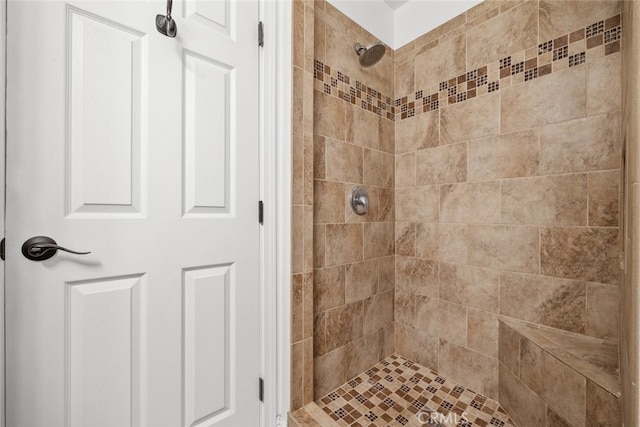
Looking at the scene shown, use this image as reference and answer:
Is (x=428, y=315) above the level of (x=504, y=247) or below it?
below

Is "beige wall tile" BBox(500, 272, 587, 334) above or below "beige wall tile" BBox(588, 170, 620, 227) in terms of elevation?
below

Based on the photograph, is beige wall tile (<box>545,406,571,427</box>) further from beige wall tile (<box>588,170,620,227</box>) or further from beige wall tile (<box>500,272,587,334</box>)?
beige wall tile (<box>588,170,620,227</box>)

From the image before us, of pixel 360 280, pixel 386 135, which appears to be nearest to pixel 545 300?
pixel 360 280

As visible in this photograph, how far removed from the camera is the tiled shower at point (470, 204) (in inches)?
43.3

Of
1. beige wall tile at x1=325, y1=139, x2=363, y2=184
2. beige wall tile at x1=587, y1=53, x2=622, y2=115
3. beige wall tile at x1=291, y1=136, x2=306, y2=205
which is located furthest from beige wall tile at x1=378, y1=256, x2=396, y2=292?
beige wall tile at x1=587, y1=53, x2=622, y2=115

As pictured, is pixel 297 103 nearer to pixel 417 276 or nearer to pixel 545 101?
pixel 545 101

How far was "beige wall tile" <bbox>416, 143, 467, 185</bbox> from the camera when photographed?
1.49 meters

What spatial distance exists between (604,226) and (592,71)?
618 mm

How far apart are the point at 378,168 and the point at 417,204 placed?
0.32 metres

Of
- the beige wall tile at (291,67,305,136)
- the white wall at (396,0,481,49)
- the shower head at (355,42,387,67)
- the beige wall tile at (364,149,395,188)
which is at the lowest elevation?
the beige wall tile at (364,149,395,188)

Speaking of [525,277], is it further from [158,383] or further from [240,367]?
[158,383]

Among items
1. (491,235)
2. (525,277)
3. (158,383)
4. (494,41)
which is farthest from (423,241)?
(158,383)

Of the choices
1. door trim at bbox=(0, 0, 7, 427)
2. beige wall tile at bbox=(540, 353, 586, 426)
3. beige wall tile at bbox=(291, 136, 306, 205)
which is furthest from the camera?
beige wall tile at bbox=(291, 136, 306, 205)

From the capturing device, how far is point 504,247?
1347mm
